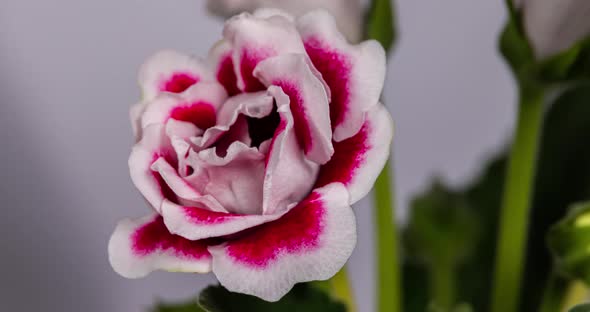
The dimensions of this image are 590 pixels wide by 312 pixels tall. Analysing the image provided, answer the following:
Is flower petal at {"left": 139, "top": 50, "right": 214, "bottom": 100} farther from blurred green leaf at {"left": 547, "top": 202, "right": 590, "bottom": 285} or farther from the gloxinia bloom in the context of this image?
blurred green leaf at {"left": 547, "top": 202, "right": 590, "bottom": 285}

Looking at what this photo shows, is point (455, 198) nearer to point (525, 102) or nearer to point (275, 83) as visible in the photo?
point (525, 102)

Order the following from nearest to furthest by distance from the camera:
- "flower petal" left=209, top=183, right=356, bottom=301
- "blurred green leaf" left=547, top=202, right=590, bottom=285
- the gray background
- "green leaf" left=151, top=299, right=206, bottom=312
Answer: "flower petal" left=209, top=183, right=356, bottom=301 → "blurred green leaf" left=547, top=202, right=590, bottom=285 → "green leaf" left=151, top=299, right=206, bottom=312 → the gray background

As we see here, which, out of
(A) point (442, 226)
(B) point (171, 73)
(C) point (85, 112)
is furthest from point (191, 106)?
(C) point (85, 112)

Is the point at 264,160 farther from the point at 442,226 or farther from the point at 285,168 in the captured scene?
the point at 442,226

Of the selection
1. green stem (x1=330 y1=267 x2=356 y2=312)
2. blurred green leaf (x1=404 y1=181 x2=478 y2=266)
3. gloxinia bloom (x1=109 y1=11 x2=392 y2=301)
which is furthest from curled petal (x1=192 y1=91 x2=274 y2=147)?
blurred green leaf (x1=404 y1=181 x2=478 y2=266)

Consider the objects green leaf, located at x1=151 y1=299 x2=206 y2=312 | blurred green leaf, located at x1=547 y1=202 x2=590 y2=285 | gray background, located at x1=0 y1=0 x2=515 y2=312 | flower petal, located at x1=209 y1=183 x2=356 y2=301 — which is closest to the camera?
flower petal, located at x1=209 y1=183 x2=356 y2=301

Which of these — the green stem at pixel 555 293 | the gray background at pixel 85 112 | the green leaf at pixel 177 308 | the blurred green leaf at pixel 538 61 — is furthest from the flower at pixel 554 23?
the gray background at pixel 85 112

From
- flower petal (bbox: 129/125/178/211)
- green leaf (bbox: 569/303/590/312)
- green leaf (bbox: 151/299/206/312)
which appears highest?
flower petal (bbox: 129/125/178/211)
